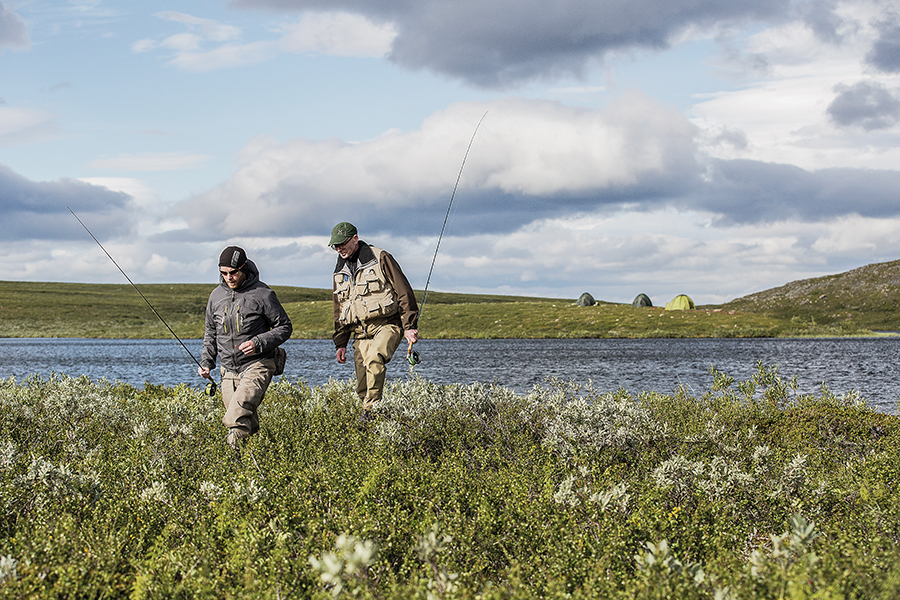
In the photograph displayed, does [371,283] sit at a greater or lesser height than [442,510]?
greater

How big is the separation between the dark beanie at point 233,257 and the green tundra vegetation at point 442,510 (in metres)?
2.13

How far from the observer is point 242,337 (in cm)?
816

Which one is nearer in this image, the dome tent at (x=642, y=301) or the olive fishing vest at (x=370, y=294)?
the olive fishing vest at (x=370, y=294)

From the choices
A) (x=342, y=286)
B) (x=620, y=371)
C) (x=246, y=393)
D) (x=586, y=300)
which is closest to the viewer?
(x=246, y=393)

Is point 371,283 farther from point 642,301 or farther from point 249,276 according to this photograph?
point 642,301

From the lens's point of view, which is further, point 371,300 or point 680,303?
point 680,303

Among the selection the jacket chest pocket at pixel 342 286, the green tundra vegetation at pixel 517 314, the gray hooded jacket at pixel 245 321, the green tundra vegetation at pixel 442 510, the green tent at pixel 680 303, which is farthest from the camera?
the green tent at pixel 680 303

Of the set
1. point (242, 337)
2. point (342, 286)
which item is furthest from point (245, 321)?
point (342, 286)

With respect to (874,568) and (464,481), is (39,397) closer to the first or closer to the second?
(464,481)

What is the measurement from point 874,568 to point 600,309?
296ft

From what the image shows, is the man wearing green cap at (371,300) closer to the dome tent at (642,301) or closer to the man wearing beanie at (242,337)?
the man wearing beanie at (242,337)

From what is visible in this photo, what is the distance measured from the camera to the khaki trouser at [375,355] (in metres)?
9.11

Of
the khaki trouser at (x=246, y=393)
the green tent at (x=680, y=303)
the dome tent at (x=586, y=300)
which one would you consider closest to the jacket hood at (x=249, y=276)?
the khaki trouser at (x=246, y=393)

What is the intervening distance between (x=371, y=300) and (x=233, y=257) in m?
1.99
